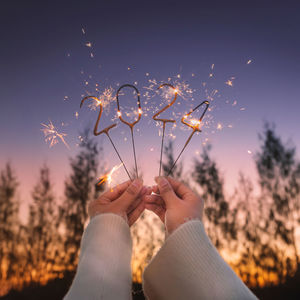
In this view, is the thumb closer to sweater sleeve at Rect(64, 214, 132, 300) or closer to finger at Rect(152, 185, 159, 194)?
finger at Rect(152, 185, 159, 194)

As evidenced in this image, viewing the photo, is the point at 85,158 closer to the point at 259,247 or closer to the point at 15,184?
the point at 15,184

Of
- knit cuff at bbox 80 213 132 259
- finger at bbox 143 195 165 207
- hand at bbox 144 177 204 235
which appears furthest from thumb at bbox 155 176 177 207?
knit cuff at bbox 80 213 132 259

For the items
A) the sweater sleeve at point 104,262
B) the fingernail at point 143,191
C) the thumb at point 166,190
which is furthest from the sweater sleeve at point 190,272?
the fingernail at point 143,191

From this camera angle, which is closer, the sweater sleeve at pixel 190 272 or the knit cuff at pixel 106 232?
the sweater sleeve at pixel 190 272

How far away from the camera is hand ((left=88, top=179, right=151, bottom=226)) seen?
2307 mm

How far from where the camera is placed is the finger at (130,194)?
2363 mm

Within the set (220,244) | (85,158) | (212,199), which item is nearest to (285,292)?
(220,244)

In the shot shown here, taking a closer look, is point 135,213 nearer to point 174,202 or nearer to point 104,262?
point 174,202

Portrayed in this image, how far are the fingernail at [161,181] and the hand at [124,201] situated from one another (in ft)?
0.47

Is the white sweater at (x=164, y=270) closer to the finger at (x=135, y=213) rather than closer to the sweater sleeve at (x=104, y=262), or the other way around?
the sweater sleeve at (x=104, y=262)

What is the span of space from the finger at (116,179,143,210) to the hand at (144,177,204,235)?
17cm

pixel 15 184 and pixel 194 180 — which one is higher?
pixel 15 184

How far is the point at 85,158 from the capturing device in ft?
37.0

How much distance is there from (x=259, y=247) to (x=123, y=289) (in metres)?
10.2
